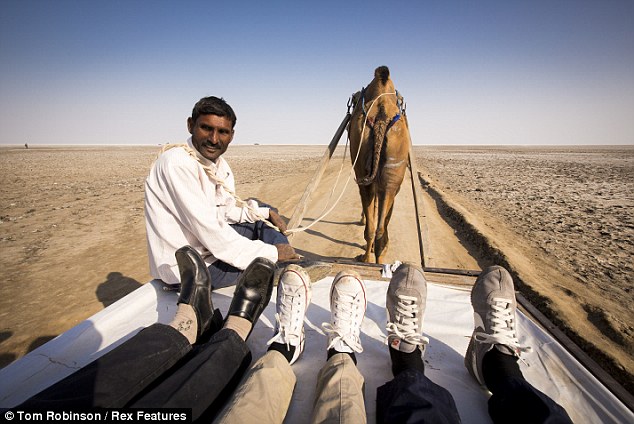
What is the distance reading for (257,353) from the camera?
1.80m

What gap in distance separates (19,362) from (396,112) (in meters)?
4.37

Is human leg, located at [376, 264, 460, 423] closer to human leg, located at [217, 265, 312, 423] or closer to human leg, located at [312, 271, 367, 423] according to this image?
human leg, located at [312, 271, 367, 423]

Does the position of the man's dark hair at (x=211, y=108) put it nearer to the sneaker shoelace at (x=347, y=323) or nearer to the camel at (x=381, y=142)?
the sneaker shoelace at (x=347, y=323)

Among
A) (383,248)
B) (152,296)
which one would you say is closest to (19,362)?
(152,296)

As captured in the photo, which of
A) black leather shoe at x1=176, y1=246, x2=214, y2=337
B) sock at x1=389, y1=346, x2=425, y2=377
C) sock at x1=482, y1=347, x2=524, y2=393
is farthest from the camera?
black leather shoe at x1=176, y1=246, x2=214, y2=337

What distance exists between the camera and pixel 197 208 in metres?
2.09

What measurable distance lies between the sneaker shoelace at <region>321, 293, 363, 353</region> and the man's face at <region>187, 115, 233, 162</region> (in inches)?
64.9

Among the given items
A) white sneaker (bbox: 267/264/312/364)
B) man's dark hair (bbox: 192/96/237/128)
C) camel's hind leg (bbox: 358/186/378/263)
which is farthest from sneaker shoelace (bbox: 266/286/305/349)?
camel's hind leg (bbox: 358/186/378/263)

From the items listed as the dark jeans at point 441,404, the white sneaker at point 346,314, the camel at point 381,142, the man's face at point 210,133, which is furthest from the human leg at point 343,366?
the camel at point 381,142

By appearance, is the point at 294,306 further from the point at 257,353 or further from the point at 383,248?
the point at 383,248

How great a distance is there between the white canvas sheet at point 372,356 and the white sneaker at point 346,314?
178 mm

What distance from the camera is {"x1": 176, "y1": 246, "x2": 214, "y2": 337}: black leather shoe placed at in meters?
1.81

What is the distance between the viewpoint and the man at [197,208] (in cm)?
210

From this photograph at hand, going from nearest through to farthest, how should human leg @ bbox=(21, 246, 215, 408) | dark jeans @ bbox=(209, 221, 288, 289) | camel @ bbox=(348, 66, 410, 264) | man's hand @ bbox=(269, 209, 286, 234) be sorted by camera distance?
human leg @ bbox=(21, 246, 215, 408) < dark jeans @ bbox=(209, 221, 288, 289) < man's hand @ bbox=(269, 209, 286, 234) < camel @ bbox=(348, 66, 410, 264)
